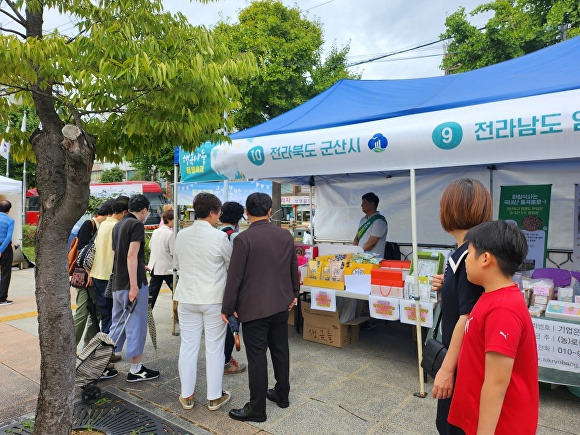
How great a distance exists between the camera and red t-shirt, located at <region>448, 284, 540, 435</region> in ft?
4.67

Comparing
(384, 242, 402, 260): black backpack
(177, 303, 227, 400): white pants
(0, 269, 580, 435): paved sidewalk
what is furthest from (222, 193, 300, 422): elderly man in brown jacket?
(384, 242, 402, 260): black backpack

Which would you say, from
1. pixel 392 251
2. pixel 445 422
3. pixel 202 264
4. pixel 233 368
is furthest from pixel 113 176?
pixel 445 422

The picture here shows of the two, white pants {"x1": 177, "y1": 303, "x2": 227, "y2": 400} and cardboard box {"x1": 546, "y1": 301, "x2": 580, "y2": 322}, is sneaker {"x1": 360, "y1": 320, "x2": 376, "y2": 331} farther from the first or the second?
white pants {"x1": 177, "y1": 303, "x2": 227, "y2": 400}

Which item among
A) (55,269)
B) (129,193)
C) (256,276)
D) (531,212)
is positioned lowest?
(256,276)

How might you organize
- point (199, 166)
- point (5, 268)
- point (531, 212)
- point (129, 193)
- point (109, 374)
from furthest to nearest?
point (129, 193), point (5, 268), point (199, 166), point (531, 212), point (109, 374)

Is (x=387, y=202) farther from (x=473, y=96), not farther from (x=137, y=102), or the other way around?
(x=137, y=102)

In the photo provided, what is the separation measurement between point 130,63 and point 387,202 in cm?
485

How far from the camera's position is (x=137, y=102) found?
8.55 ft

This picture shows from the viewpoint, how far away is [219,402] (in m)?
3.34

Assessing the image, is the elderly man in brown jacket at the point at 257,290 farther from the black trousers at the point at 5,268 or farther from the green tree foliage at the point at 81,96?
the black trousers at the point at 5,268

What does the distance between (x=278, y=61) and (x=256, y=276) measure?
12137 millimetres

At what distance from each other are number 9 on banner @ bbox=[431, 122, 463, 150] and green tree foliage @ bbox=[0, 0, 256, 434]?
5.33 ft

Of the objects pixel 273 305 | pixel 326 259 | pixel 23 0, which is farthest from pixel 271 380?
pixel 23 0

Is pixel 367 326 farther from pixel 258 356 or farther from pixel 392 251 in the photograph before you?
pixel 258 356
